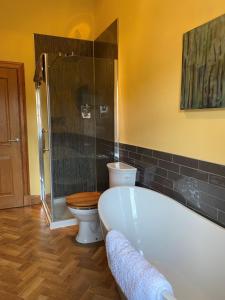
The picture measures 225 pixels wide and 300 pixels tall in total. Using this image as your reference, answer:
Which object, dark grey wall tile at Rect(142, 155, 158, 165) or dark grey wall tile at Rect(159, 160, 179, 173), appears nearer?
dark grey wall tile at Rect(159, 160, 179, 173)

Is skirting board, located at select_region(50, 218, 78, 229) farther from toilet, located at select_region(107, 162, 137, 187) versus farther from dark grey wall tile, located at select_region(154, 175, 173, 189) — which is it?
dark grey wall tile, located at select_region(154, 175, 173, 189)

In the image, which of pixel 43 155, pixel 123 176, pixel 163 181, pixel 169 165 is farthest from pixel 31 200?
pixel 169 165

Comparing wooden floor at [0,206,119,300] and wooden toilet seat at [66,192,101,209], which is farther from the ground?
wooden toilet seat at [66,192,101,209]

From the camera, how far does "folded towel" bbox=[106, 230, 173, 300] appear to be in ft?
3.15

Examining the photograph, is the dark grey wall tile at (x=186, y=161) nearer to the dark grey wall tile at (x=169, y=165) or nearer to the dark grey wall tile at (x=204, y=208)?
the dark grey wall tile at (x=169, y=165)

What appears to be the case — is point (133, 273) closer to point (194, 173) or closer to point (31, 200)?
point (194, 173)

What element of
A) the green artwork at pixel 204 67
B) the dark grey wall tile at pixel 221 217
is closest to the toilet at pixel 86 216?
the dark grey wall tile at pixel 221 217

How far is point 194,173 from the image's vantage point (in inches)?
70.7

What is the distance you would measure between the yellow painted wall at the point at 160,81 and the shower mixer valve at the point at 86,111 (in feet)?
1.76

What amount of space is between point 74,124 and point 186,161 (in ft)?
5.83

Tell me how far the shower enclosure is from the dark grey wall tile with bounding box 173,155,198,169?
1267 millimetres

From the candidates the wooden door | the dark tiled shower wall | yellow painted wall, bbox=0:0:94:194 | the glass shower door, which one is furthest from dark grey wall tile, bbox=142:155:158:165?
the wooden door

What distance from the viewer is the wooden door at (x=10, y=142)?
11.0 feet

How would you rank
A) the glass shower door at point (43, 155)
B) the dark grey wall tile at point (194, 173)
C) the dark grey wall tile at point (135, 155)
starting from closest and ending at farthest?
the dark grey wall tile at point (194, 173)
the dark grey wall tile at point (135, 155)
the glass shower door at point (43, 155)
